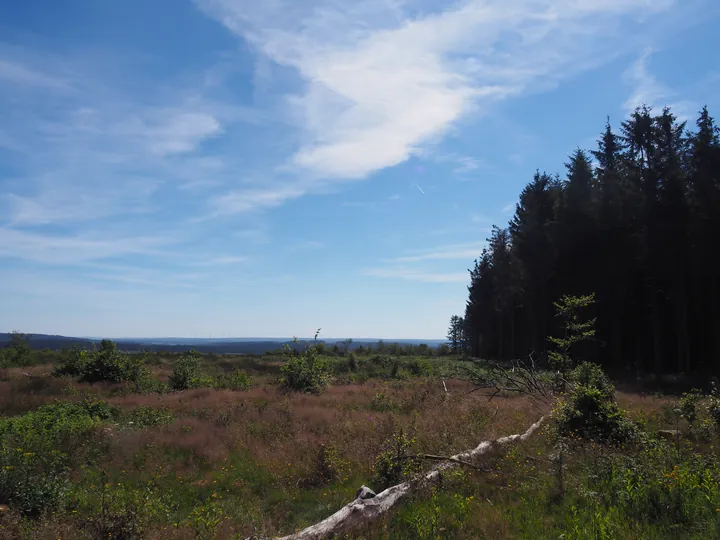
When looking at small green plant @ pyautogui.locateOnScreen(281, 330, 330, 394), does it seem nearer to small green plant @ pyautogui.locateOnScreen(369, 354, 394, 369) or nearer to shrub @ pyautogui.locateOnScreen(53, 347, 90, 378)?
shrub @ pyautogui.locateOnScreen(53, 347, 90, 378)

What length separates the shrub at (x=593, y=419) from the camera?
10.2 m

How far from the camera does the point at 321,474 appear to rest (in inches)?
369

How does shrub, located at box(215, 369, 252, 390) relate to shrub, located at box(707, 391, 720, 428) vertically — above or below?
below

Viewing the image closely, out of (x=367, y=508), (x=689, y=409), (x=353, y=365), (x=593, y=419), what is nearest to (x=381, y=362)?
(x=353, y=365)

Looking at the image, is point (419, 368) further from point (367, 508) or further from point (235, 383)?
point (367, 508)

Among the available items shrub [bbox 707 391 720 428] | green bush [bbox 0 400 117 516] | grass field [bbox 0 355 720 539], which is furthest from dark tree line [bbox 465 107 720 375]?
green bush [bbox 0 400 117 516]

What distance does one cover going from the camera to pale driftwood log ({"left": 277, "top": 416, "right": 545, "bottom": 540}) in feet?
19.9

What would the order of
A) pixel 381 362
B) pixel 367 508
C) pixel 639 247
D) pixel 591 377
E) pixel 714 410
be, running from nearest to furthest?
pixel 367 508
pixel 714 410
pixel 591 377
pixel 639 247
pixel 381 362

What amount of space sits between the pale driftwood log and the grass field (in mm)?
170

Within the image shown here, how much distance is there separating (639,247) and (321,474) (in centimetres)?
2814

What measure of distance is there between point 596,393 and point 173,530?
9.69 metres

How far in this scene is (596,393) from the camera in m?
11.0

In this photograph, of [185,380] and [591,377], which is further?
[185,380]

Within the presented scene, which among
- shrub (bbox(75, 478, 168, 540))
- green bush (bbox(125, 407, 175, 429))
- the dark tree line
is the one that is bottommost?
green bush (bbox(125, 407, 175, 429))
